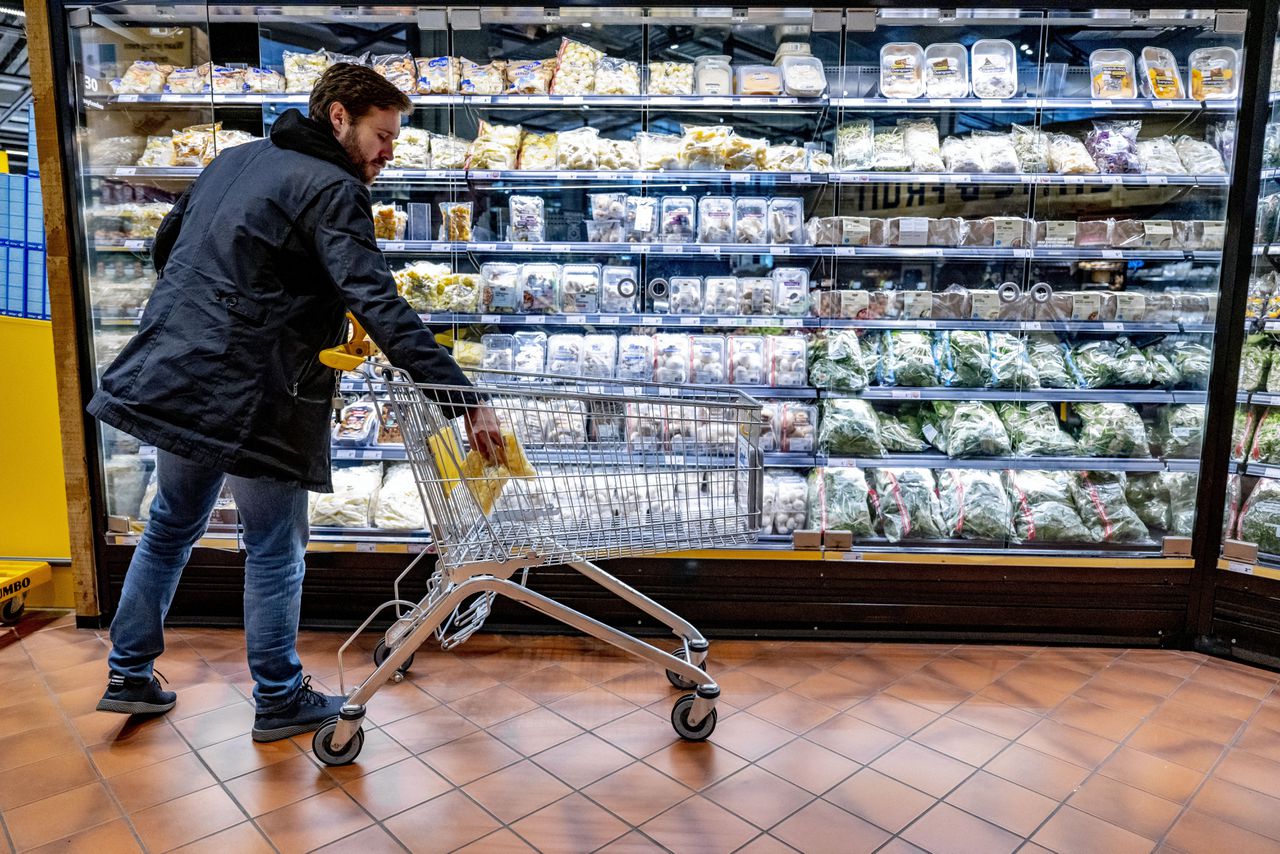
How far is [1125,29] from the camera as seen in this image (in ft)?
10.9

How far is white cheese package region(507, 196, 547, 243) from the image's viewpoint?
11.3 ft

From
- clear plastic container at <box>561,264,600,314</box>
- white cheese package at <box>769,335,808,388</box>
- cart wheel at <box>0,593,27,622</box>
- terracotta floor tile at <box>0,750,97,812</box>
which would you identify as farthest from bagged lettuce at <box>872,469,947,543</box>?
cart wheel at <box>0,593,27,622</box>

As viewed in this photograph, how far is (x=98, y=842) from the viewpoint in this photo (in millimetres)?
1902

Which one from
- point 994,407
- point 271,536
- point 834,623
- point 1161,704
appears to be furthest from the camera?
point 994,407

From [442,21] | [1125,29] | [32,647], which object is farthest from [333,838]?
[1125,29]

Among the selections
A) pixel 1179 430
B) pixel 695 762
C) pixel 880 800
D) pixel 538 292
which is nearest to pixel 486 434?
pixel 695 762

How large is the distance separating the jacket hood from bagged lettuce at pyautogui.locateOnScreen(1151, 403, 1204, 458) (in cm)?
334

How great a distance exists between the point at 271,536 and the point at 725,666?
1593 mm

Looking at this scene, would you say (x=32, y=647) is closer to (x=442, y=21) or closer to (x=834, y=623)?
(x=442, y=21)

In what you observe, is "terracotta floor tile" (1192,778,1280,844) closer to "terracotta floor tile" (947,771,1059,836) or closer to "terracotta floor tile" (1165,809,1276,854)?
"terracotta floor tile" (1165,809,1276,854)

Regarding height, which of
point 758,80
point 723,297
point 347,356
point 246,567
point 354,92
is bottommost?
point 246,567

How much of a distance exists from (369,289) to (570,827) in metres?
1.40

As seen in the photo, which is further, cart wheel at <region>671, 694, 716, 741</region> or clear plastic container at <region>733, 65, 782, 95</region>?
clear plastic container at <region>733, 65, 782, 95</region>

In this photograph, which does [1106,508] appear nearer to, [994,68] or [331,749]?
[994,68]
